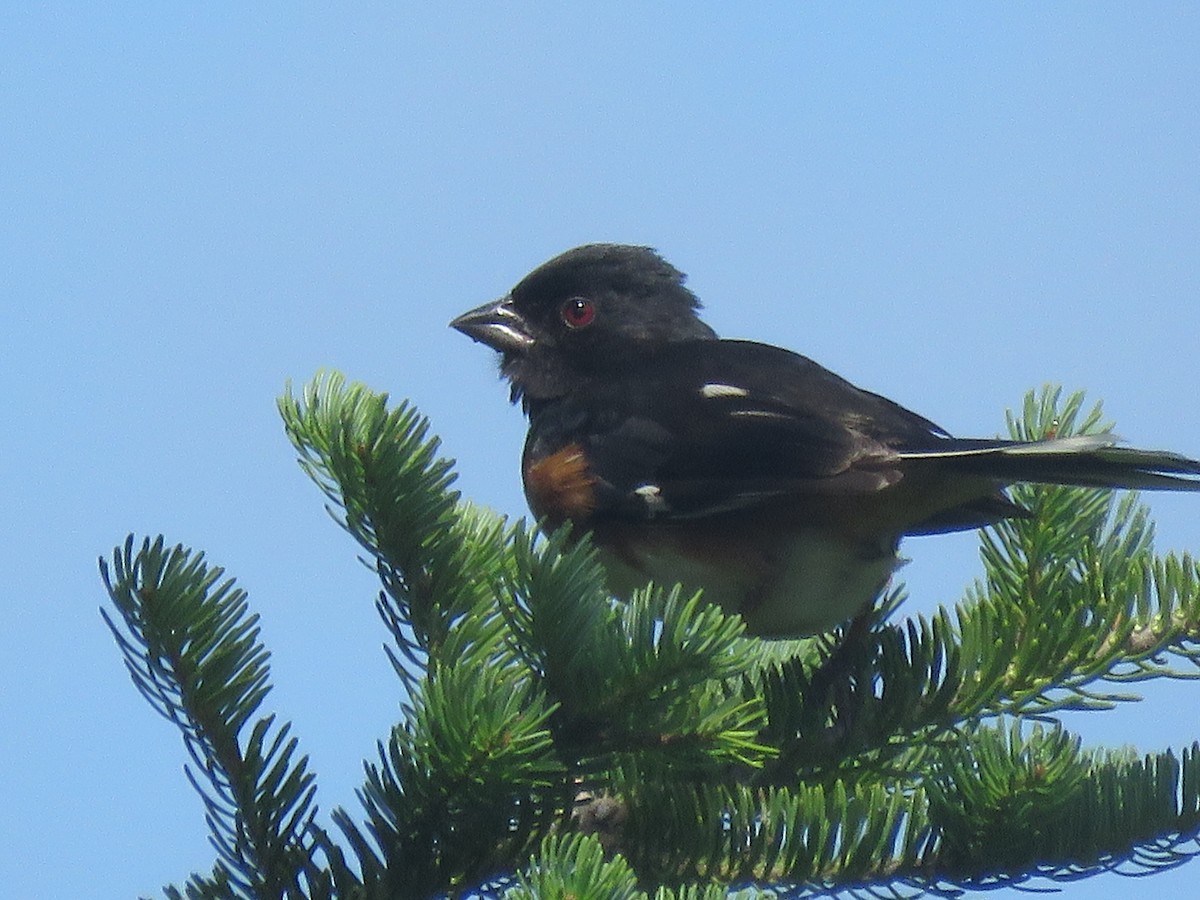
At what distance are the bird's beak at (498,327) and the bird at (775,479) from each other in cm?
58

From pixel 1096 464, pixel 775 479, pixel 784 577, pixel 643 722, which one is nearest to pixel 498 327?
pixel 775 479

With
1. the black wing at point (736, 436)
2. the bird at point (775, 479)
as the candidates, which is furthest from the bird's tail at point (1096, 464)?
the black wing at point (736, 436)

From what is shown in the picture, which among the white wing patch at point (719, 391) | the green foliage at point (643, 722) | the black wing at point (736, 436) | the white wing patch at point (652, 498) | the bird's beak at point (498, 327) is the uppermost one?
the bird's beak at point (498, 327)

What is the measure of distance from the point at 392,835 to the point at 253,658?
0.94ft

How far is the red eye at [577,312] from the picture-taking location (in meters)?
4.30

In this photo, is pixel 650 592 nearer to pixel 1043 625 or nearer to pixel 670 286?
pixel 1043 625

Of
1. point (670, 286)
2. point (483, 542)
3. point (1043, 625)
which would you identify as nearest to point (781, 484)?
point (1043, 625)

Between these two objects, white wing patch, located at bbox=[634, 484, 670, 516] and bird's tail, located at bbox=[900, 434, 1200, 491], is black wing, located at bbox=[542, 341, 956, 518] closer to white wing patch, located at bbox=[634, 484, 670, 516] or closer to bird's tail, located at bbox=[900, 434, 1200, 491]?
white wing patch, located at bbox=[634, 484, 670, 516]

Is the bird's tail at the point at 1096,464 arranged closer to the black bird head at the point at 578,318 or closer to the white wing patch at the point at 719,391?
the white wing patch at the point at 719,391

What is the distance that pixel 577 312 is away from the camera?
4312 mm

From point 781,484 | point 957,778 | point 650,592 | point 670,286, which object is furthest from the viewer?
point 670,286

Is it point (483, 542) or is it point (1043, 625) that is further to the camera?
point (1043, 625)

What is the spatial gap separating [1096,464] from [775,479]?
72cm

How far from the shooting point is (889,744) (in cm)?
250
